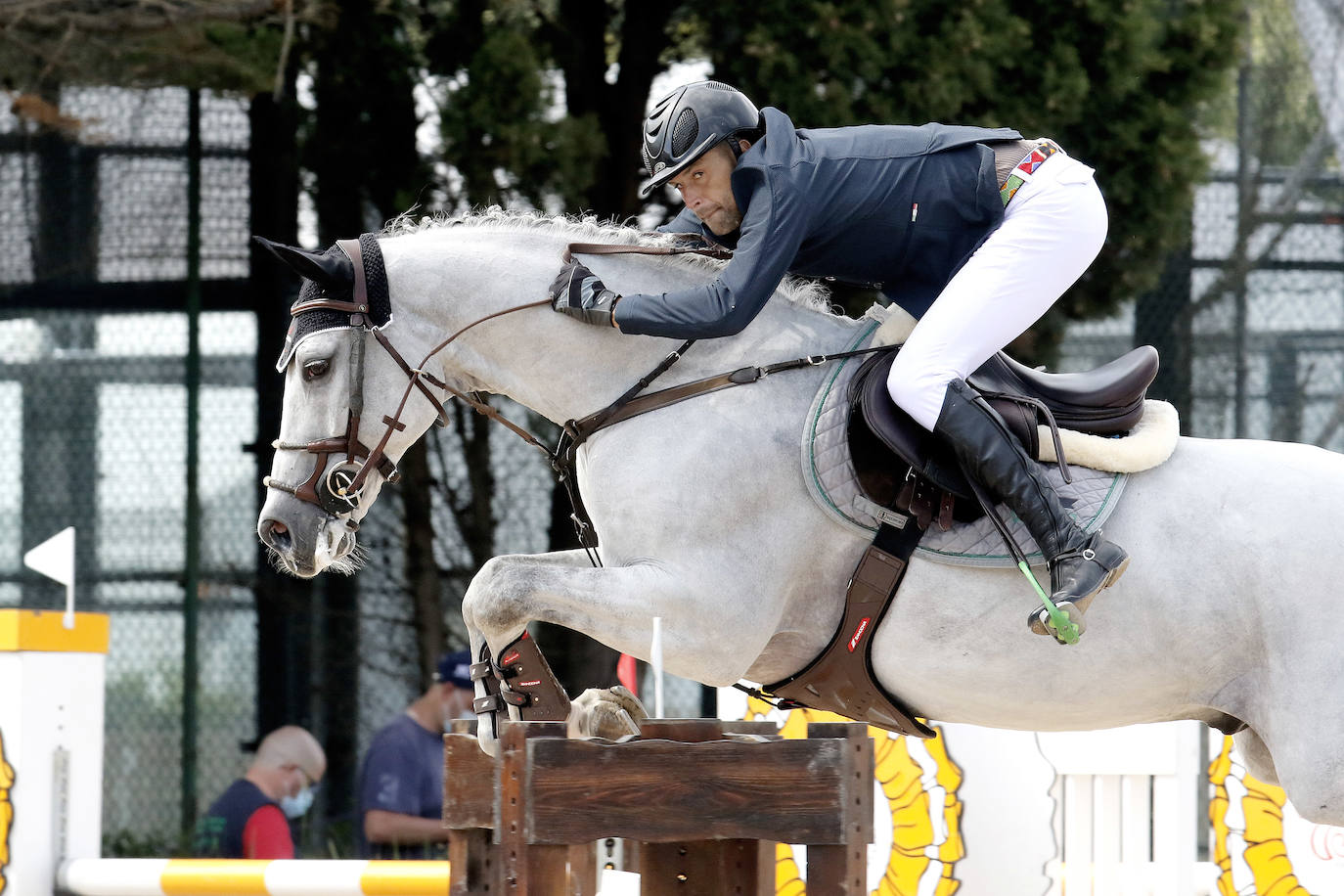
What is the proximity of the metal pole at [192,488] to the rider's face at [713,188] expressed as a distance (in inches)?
161

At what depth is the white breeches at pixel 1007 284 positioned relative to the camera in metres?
2.84

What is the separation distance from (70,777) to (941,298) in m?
3.16

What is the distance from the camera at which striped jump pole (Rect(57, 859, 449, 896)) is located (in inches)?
170

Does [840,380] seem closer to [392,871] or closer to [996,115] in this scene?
[392,871]

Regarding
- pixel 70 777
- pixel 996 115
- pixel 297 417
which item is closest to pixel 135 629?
pixel 70 777

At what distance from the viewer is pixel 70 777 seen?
15.1 feet

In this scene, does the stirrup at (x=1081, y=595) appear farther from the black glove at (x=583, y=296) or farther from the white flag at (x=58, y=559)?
the white flag at (x=58, y=559)

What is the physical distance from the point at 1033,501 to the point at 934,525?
0.69 feet

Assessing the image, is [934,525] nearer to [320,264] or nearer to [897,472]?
[897,472]

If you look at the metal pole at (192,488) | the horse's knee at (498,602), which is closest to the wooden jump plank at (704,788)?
the horse's knee at (498,602)

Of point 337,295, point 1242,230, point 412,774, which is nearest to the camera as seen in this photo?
point 337,295

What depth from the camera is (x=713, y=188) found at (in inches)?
119

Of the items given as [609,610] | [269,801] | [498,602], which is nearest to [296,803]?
[269,801]

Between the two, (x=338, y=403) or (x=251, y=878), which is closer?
(x=338, y=403)
